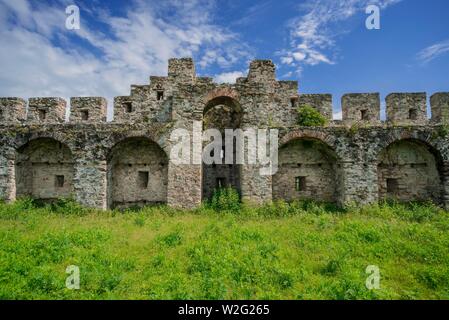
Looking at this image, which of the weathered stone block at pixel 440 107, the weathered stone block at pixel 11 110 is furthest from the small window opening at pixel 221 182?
the weathered stone block at pixel 440 107

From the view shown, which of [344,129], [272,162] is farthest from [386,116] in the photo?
[272,162]

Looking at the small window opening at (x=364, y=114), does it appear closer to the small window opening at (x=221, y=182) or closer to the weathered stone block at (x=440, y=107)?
the weathered stone block at (x=440, y=107)

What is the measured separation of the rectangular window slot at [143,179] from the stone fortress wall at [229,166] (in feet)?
0.17

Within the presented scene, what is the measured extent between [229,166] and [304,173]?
424cm

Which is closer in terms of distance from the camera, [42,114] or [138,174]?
[138,174]

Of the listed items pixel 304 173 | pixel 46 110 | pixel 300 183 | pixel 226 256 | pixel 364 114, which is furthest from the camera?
pixel 46 110

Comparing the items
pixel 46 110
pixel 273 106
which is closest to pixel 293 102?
pixel 273 106

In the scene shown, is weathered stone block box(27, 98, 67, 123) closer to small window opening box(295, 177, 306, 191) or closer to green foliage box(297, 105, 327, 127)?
small window opening box(295, 177, 306, 191)

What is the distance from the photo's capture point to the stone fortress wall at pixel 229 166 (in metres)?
12.7

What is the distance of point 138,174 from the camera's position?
563 inches

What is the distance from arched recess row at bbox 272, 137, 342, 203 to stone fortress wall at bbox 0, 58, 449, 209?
54 millimetres

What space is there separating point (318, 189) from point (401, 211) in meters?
3.83

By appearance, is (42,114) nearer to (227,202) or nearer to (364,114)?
(227,202)
